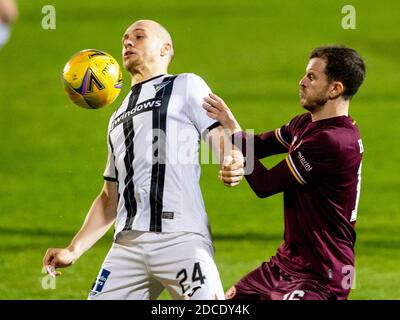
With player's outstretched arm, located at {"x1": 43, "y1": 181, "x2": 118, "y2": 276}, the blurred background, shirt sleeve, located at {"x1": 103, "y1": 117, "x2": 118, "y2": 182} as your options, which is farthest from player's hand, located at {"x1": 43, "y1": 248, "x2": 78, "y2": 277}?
the blurred background

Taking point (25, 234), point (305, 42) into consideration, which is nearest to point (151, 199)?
point (25, 234)

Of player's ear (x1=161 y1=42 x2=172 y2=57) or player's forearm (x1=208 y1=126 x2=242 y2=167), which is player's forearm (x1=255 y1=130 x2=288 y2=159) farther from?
player's ear (x1=161 y1=42 x2=172 y2=57)

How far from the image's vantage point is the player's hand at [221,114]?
546 centimetres

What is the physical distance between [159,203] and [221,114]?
1.88 ft

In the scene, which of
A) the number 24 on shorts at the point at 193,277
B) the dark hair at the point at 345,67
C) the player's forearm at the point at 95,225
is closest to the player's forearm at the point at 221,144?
the number 24 on shorts at the point at 193,277

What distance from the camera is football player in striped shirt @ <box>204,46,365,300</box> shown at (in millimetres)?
5422

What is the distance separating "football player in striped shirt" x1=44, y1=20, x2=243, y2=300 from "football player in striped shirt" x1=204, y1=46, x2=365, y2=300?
0.21m

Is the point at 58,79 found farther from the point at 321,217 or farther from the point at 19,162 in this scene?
the point at 321,217

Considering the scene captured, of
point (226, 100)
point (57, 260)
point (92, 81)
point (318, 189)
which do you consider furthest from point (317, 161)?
Result: point (226, 100)

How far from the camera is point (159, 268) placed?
542 cm
